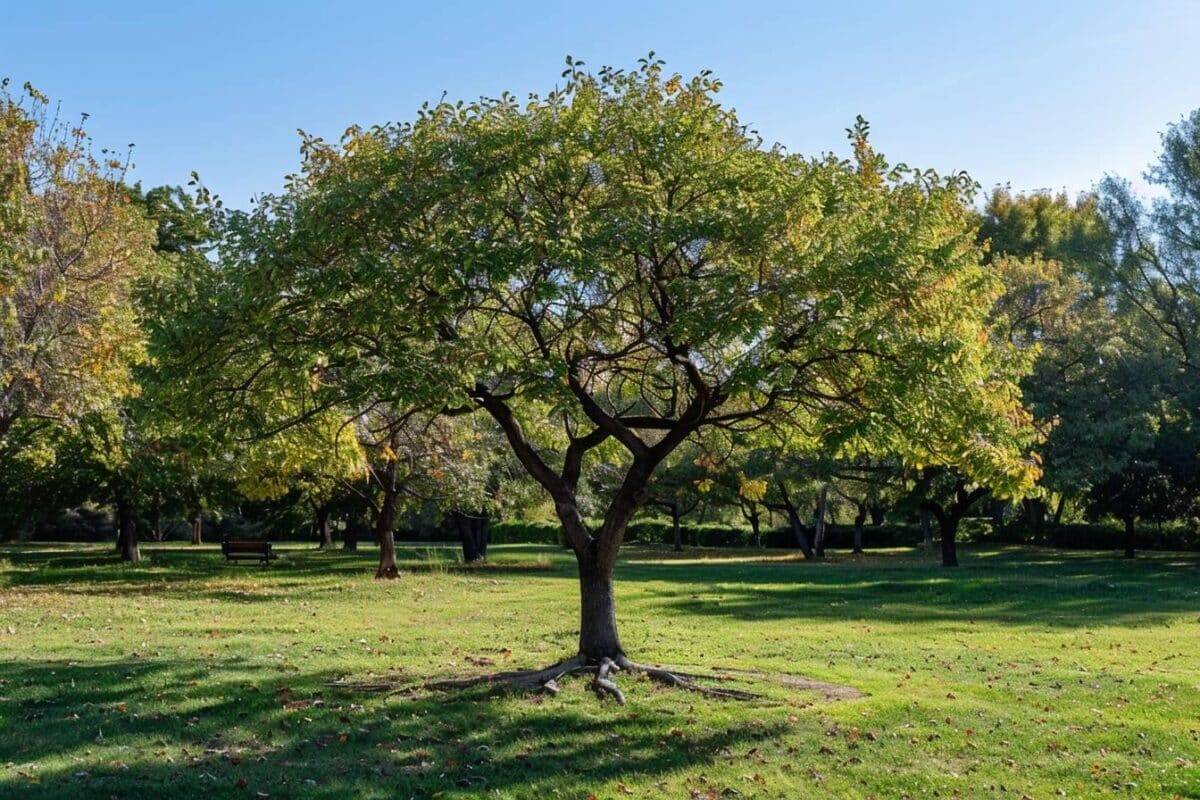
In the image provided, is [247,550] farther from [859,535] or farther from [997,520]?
[997,520]

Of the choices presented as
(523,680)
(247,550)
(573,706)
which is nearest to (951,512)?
(247,550)

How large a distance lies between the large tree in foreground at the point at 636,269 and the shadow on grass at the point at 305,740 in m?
2.98

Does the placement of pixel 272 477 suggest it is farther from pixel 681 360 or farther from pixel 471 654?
pixel 681 360

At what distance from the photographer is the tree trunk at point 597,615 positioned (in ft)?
39.3

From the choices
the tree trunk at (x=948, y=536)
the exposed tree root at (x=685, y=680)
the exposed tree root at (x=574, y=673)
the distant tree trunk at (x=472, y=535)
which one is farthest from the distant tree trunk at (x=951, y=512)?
the exposed tree root at (x=574, y=673)

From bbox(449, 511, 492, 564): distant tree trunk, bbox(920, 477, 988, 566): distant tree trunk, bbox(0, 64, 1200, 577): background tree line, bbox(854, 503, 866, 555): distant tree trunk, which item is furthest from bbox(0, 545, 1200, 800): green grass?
bbox(854, 503, 866, 555): distant tree trunk

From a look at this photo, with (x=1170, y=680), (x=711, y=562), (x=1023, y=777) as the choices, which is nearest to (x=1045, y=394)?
(x=711, y=562)

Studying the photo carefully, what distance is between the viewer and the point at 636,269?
10.5 metres

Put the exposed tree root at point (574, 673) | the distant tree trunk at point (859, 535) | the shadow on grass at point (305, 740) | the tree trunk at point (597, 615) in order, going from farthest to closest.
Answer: the distant tree trunk at point (859, 535)
the tree trunk at point (597, 615)
the exposed tree root at point (574, 673)
the shadow on grass at point (305, 740)

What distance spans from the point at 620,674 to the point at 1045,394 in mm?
29179

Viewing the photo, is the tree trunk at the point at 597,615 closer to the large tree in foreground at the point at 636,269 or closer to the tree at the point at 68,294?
the large tree in foreground at the point at 636,269

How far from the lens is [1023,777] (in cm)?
867

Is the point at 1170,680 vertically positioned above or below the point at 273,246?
below

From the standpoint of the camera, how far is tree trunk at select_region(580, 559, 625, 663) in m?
12.0
